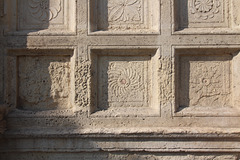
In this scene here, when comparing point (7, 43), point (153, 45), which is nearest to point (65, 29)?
point (7, 43)

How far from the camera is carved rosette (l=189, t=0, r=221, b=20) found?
7.44 feet

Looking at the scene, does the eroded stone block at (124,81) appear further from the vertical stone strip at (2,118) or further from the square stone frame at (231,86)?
the vertical stone strip at (2,118)

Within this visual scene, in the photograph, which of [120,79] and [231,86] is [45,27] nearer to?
[120,79]

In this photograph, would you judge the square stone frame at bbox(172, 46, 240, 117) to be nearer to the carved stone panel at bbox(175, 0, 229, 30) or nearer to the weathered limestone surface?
the weathered limestone surface

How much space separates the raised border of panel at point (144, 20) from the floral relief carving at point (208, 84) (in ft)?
1.85

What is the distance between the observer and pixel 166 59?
2197 millimetres

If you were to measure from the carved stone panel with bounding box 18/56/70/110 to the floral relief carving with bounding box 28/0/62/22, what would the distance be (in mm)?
398

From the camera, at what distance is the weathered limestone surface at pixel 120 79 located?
2.16m

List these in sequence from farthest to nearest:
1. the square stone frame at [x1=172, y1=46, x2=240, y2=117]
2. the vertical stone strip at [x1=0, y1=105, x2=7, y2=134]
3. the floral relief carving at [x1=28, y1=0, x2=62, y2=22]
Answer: the floral relief carving at [x1=28, y1=0, x2=62, y2=22] < the square stone frame at [x1=172, y1=46, x2=240, y2=117] < the vertical stone strip at [x1=0, y1=105, x2=7, y2=134]

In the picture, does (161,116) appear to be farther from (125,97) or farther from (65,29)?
(65,29)

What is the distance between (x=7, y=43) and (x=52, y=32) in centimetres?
44

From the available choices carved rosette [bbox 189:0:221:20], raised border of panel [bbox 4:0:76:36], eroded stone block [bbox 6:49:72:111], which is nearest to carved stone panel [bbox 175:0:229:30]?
carved rosette [bbox 189:0:221:20]

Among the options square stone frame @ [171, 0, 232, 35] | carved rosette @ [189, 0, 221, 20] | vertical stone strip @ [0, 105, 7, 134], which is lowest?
vertical stone strip @ [0, 105, 7, 134]

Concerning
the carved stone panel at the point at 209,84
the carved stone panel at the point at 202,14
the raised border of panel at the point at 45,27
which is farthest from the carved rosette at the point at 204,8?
the raised border of panel at the point at 45,27
